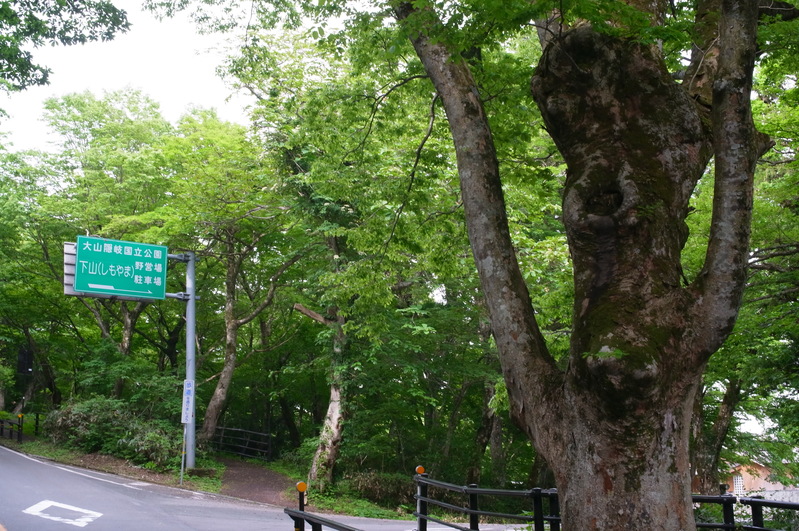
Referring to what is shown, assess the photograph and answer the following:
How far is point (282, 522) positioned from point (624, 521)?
9.57 m

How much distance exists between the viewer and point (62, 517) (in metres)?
10.6

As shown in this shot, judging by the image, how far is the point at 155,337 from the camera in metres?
29.4

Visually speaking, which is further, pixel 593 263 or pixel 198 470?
pixel 198 470

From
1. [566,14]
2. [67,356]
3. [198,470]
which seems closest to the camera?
[566,14]

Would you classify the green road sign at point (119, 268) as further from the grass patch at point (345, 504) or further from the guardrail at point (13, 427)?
the guardrail at point (13, 427)

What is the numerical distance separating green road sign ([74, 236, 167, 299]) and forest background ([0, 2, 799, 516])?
274 centimetres

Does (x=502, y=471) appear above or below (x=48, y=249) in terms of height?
below

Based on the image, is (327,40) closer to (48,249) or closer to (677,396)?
(677,396)

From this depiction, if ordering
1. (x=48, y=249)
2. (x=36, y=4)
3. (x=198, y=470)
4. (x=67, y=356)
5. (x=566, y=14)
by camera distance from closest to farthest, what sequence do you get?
(x=566, y=14), (x=36, y=4), (x=198, y=470), (x=48, y=249), (x=67, y=356)

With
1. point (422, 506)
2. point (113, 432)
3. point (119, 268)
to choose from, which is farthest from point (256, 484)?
point (422, 506)

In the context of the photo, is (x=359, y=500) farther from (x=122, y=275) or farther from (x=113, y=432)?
(x=122, y=275)

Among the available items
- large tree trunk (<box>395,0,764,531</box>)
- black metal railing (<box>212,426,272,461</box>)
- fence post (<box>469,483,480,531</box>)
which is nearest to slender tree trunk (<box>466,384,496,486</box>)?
black metal railing (<box>212,426,272,461</box>)

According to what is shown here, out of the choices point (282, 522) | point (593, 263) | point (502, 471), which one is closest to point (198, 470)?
point (282, 522)

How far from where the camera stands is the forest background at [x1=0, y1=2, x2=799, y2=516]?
8.73 meters
